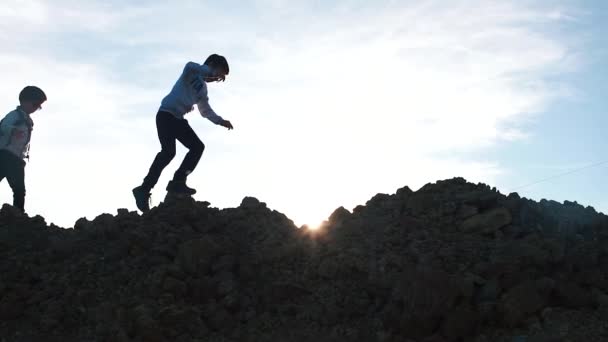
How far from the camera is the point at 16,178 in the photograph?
9.24 metres

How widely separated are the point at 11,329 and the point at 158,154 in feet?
9.57

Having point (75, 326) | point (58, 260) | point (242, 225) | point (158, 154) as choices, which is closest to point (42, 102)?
point (158, 154)

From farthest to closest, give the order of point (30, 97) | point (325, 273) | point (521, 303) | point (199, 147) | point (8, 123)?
point (30, 97), point (8, 123), point (199, 147), point (325, 273), point (521, 303)

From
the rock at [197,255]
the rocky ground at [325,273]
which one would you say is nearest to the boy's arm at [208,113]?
the rocky ground at [325,273]

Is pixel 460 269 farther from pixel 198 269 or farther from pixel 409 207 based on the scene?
pixel 198 269

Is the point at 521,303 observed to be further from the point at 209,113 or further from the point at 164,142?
the point at 164,142

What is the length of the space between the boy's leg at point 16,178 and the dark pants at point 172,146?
1.74 metres

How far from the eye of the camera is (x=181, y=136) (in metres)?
8.83

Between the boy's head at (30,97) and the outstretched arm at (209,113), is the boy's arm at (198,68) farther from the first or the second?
the boy's head at (30,97)

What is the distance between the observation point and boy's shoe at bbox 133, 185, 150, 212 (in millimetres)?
8852

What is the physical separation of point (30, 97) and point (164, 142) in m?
2.06

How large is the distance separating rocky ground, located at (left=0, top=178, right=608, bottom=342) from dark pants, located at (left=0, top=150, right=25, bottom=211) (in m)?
0.76

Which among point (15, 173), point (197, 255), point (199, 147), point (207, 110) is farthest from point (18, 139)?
point (197, 255)

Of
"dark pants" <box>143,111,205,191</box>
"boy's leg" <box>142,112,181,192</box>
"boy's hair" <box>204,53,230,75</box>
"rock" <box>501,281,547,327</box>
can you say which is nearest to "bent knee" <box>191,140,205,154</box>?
"dark pants" <box>143,111,205,191</box>
